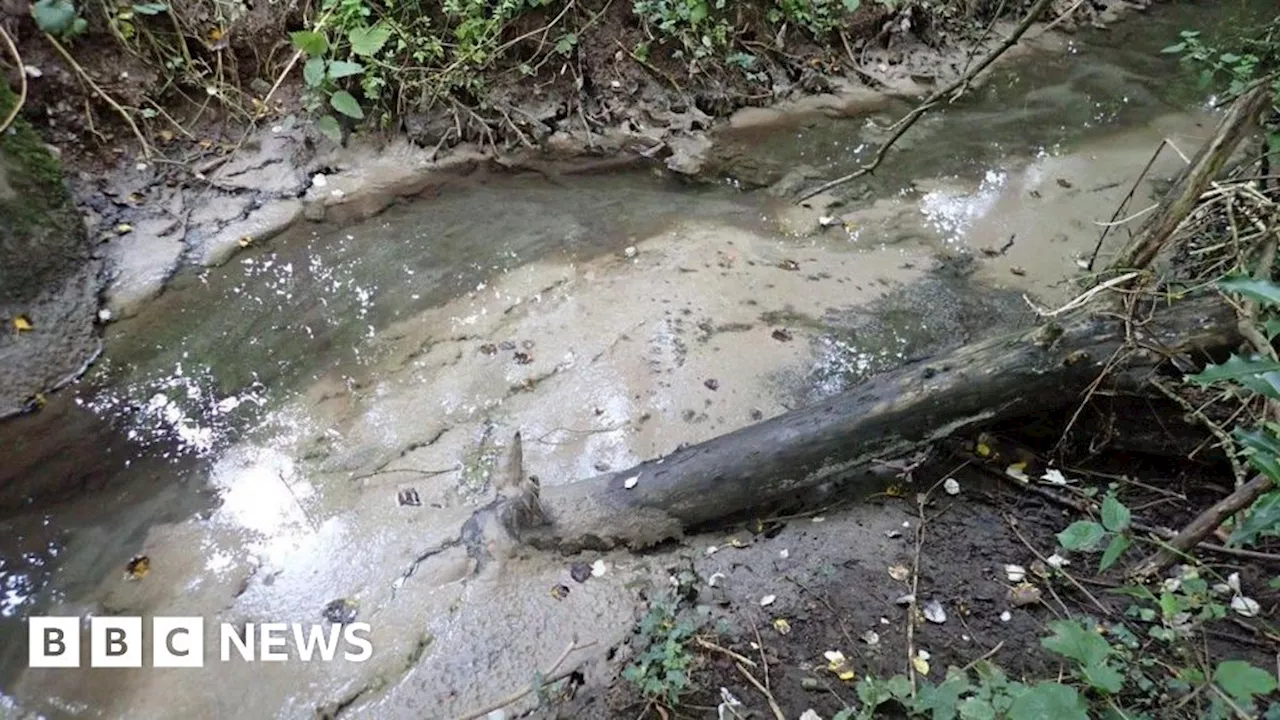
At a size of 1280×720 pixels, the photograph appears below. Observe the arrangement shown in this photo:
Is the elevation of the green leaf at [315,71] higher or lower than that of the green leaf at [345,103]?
higher

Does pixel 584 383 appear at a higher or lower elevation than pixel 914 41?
lower

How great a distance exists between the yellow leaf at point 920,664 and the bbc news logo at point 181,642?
162 centimetres

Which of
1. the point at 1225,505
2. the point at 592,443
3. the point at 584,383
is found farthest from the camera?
the point at 584,383

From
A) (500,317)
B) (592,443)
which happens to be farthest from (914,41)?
(592,443)

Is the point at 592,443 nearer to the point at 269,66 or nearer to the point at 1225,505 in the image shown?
the point at 1225,505

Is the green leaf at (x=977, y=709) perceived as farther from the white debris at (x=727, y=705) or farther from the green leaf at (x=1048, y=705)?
the white debris at (x=727, y=705)

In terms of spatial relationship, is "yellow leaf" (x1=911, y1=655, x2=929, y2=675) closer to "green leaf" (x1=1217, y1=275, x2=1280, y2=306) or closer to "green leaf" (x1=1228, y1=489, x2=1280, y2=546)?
"green leaf" (x1=1228, y1=489, x2=1280, y2=546)

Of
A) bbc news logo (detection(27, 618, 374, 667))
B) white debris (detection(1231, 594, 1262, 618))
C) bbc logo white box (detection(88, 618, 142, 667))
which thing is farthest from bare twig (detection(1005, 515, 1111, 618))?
bbc logo white box (detection(88, 618, 142, 667))

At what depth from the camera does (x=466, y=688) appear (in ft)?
7.23

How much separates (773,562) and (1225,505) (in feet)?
4.07

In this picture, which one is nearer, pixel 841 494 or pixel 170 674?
pixel 170 674

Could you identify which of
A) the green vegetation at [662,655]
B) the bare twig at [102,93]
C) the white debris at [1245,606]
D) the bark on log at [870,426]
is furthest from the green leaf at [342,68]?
the white debris at [1245,606]

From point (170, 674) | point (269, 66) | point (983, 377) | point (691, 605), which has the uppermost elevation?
point (269, 66)

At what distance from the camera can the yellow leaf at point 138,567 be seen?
8.34 feet
